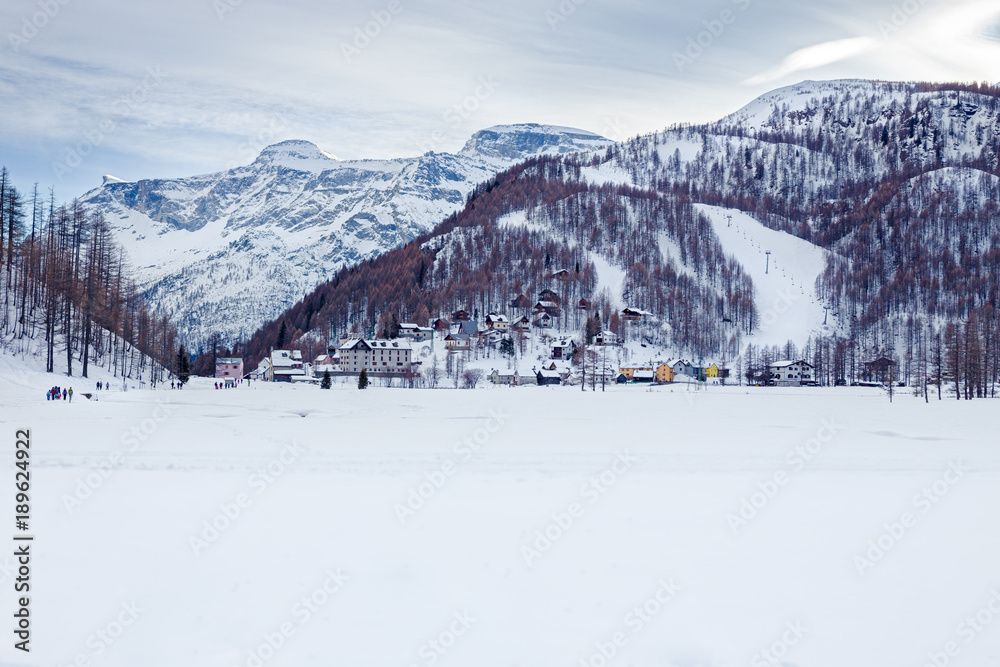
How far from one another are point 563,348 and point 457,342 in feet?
79.8

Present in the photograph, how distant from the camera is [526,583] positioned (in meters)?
12.9

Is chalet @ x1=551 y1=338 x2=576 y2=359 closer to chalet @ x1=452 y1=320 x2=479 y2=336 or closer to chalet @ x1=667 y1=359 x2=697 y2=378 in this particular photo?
chalet @ x1=452 y1=320 x2=479 y2=336

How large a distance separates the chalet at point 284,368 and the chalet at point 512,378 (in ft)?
139

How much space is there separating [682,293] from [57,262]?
6245 inches

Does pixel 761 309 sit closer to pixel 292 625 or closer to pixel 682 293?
pixel 682 293

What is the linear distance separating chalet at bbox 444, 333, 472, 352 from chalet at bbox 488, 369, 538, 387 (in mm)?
19637

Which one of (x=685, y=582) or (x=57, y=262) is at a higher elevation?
(x=57, y=262)

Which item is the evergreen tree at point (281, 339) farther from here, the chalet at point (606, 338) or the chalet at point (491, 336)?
the chalet at point (606, 338)

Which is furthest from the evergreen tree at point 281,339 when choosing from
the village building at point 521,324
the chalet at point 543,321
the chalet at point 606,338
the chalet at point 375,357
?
the chalet at point 606,338

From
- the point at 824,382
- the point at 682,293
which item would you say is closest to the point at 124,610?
the point at 824,382

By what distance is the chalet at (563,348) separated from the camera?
144m

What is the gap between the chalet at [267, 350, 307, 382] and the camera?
134875 mm

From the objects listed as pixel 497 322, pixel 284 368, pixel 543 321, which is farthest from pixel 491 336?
pixel 284 368

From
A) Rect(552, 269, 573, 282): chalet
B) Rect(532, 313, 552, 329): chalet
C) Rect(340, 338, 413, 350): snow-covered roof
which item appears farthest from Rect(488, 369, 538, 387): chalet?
Rect(552, 269, 573, 282): chalet
